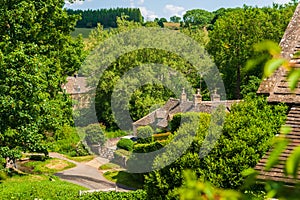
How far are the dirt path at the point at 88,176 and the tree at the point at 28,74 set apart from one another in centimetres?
576

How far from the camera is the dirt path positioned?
27.3 metres

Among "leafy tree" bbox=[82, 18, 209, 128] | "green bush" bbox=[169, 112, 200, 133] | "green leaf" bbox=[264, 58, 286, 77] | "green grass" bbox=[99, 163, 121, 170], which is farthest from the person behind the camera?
"leafy tree" bbox=[82, 18, 209, 128]

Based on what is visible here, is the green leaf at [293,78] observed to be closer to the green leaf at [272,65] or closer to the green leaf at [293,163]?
the green leaf at [272,65]

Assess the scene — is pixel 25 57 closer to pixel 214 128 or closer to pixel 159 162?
pixel 159 162

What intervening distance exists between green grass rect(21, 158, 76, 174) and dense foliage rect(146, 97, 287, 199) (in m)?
15.8

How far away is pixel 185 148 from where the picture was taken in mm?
15219

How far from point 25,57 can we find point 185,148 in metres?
8.50

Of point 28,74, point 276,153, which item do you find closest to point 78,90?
point 28,74

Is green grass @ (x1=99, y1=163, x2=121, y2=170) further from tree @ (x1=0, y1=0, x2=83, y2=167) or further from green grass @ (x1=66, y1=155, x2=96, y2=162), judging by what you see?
tree @ (x1=0, y1=0, x2=83, y2=167)

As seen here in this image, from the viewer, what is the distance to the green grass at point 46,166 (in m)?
29.7

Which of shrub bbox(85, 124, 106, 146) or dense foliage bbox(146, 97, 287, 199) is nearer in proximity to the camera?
dense foliage bbox(146, 97, 287, 199)

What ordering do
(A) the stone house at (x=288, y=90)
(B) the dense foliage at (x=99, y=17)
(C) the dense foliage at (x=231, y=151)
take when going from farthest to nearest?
(B) the dense foliage at (x=99, y=17), (C) the dense foliage at (x=231, y=151), (A) the stone house at (x=288, y=90)

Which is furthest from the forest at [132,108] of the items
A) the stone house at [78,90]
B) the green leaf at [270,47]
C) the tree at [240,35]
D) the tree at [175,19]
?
the tree at [175,19]

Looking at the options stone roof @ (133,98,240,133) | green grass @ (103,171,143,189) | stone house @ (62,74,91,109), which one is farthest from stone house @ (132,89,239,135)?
stone house @ (62,74,91,109)
